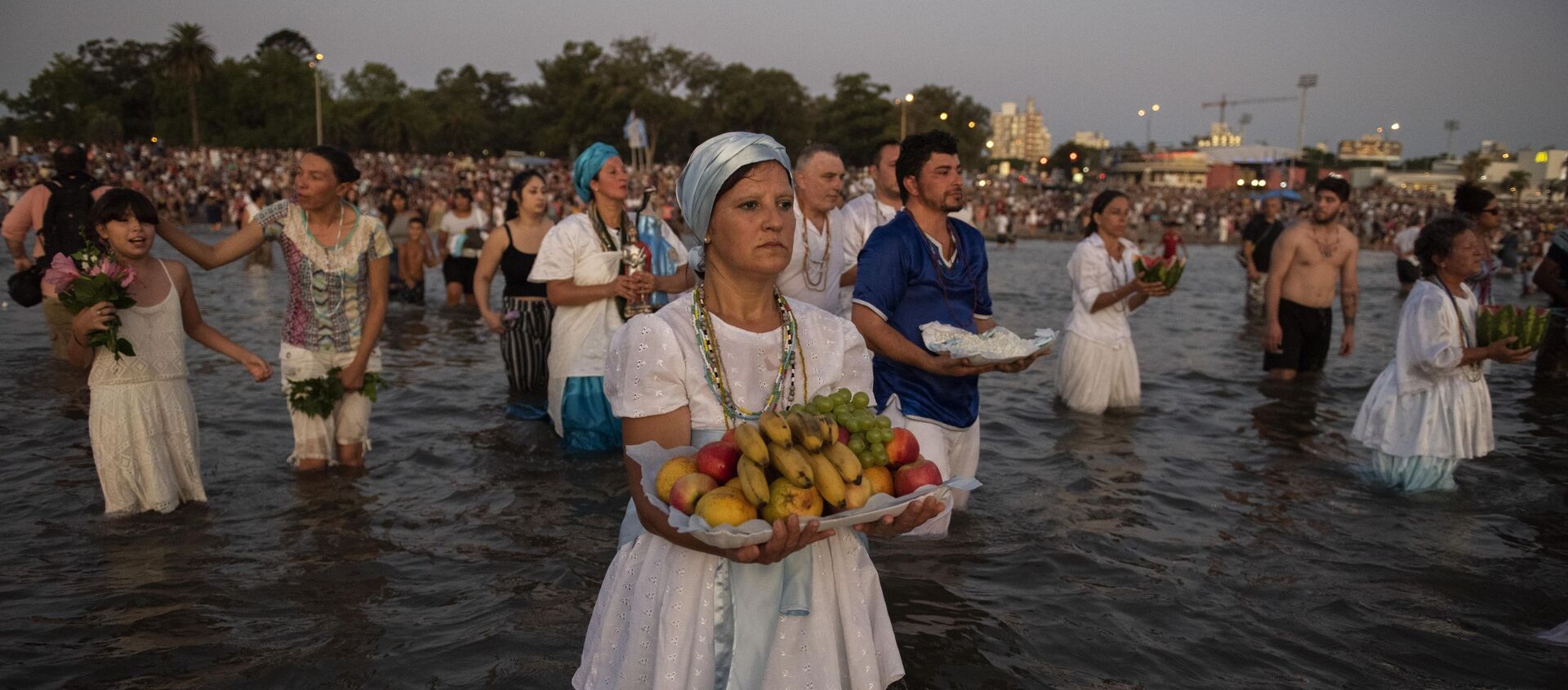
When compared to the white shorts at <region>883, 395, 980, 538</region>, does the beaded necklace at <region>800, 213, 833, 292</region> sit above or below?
above

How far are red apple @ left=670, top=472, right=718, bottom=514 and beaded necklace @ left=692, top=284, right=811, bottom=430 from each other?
446 millimetres

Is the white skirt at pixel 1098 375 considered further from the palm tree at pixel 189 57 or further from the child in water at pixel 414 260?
the palm tree at pixel 189 57

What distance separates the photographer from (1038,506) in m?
6.82

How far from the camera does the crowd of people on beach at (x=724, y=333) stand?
8.75 ft

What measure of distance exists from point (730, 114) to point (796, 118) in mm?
7278

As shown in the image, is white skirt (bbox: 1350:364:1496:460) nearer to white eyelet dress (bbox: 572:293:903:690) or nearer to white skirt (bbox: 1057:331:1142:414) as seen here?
white skirt (bbox: 1057:331:1142:414)

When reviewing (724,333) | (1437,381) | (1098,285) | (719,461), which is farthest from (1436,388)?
(719,461)

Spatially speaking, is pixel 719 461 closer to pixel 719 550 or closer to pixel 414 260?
pixel 719 550

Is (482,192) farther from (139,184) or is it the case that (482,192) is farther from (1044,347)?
(1044,347)

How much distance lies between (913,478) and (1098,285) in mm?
6935

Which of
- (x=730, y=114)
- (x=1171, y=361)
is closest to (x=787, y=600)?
(x=1171, y=361)

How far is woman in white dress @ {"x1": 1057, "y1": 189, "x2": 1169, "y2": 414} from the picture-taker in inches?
351

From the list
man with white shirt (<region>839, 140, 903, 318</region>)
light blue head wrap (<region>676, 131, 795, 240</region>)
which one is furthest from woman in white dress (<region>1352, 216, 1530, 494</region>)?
light blue head wrap (<region>676, 131, 795, 240</region>)

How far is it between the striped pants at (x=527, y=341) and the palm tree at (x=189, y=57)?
87512 mm
